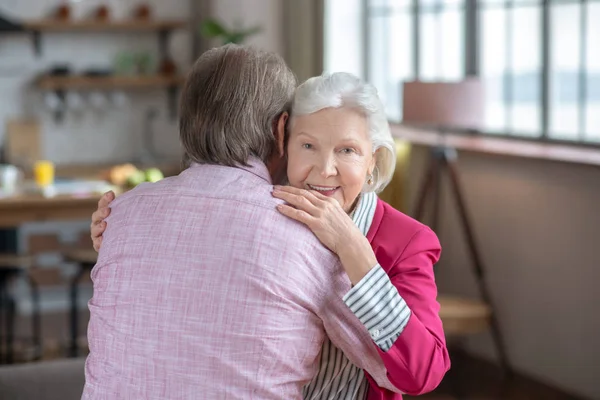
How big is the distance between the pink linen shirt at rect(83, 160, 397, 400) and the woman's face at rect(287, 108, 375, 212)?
0.42 ft

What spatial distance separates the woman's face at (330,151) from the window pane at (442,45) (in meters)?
4.22

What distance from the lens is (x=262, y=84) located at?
6.05ft

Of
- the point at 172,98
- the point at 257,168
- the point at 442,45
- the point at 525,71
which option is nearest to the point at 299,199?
the point at 257,168

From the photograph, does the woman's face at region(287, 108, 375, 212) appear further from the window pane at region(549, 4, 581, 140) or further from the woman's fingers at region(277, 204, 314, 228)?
the window pane at region(549, 4, 581, 140)

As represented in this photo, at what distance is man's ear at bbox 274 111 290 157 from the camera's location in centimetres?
189

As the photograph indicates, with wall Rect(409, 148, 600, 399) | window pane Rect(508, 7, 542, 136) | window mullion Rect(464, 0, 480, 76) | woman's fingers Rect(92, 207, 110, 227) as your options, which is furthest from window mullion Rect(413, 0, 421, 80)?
woman's fingers Rect(92, 207, 110, 227)

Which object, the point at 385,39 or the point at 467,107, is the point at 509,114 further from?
the point at 385,39

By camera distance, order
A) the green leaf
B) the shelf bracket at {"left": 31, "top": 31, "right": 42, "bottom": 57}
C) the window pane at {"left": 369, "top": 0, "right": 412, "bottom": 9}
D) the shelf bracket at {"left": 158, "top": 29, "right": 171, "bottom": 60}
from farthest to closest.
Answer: the shelf bracket at {"left": 158, "top": 29, "right": 171, "bottom": 60}, the shelf bracket at {"left": 31, "top": 31, "right": 42, "bottom": 57}, the green leaf, the window pane at {"left": 369, "top": 0, "right": 412, "bottom": 9}

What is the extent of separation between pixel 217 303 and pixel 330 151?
1.19 ft

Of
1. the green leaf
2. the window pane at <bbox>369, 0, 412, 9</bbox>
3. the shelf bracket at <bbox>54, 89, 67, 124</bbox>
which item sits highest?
the window pane at <bbox>369, 0, 412, 9</bbox>

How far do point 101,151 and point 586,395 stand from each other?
4906 millimetres

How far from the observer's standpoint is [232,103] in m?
1.83

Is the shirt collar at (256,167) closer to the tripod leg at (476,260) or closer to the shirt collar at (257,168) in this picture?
the shirt collar at (257,168)

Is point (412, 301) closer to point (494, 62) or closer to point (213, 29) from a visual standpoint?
point (494, 62)
